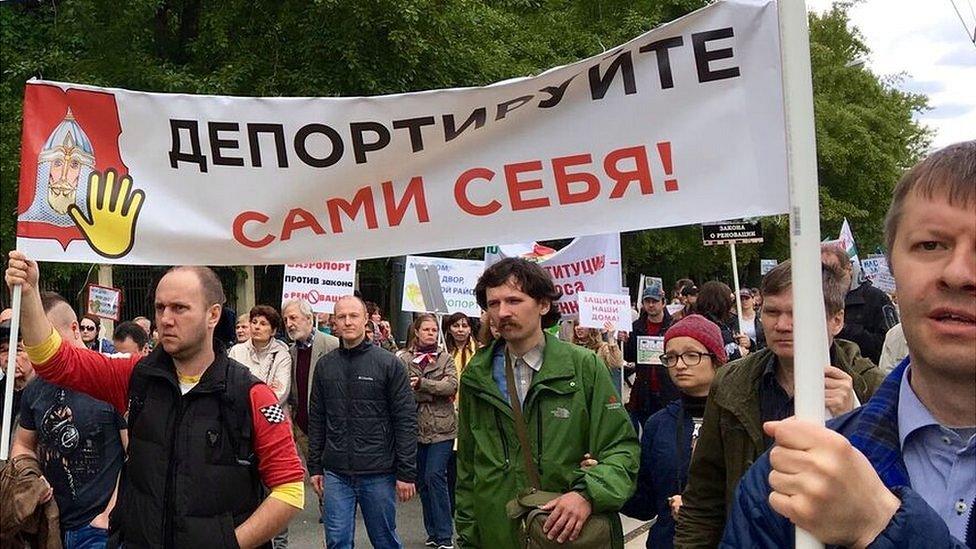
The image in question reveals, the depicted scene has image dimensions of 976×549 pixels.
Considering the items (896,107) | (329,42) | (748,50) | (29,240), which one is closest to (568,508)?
(748,50)

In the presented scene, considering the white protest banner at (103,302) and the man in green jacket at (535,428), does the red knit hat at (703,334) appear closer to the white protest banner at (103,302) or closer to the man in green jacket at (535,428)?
the man in green jacket at (535,428)

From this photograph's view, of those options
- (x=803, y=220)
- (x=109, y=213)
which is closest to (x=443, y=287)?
(x=109, y=213)

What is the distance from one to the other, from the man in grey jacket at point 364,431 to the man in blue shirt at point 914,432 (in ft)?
17.7

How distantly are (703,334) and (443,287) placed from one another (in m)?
7.30

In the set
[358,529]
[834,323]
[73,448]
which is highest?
[834,323]

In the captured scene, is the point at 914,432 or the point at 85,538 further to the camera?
the point at 85,538

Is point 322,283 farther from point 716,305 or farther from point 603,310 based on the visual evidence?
point 716,305

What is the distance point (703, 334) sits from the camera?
441cm

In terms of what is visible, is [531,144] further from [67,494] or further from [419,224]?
[67,494]

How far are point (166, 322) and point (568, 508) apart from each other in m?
1.62

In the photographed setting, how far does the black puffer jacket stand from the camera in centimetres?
702

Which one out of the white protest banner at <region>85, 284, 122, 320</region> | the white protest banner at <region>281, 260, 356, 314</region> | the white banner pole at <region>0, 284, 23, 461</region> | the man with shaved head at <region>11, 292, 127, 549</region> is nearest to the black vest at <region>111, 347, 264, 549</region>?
the white banner pole at <region>0, 284, 23, 461</region>

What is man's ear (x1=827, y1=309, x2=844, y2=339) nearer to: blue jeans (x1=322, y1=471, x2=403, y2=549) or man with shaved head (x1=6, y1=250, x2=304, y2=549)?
man with shaved head (x1=6, y1=250, x2=304, y2=549)

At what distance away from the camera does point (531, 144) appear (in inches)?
149
